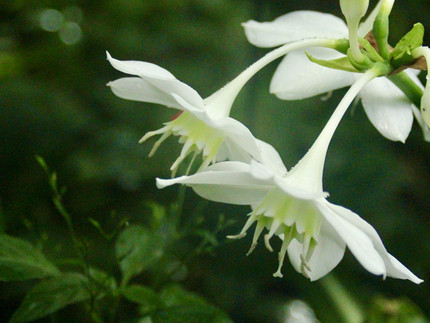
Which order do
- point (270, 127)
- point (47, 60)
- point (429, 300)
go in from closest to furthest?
point (429, 300) → point (270, 127) → point (47, 60)

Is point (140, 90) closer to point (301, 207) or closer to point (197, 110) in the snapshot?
point (197, 110)

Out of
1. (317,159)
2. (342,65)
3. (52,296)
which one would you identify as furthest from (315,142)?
(52,296)

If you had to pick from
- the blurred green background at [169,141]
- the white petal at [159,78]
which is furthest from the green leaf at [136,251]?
the blurred green background at [169,141]

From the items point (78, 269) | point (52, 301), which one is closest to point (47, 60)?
point (78, 269)

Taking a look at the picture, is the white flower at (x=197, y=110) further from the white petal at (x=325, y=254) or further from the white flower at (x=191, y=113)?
the white petal at (x=325, y=254)

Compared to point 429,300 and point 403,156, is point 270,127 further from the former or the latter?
point 429,300
